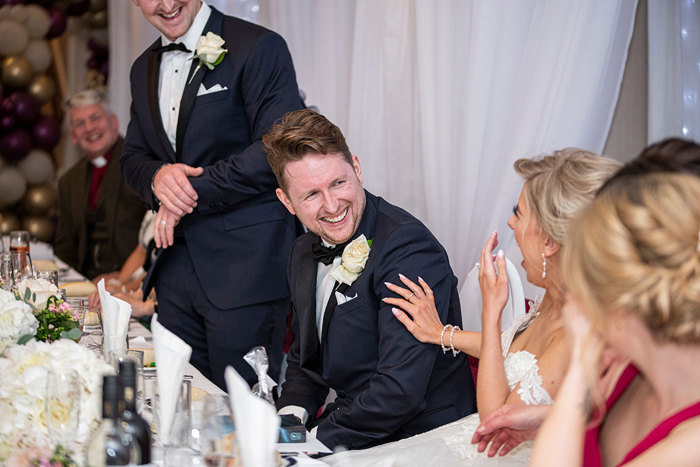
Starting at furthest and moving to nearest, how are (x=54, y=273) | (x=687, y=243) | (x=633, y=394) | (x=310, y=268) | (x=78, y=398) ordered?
(x=54, y=273)
(x=310, y=268)
(x=633, y=394)
(x=78, y=398)
(x=687, y=243)

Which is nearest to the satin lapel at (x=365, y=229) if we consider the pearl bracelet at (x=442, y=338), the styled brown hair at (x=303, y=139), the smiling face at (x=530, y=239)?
the styled brown hair at (x=303, y=139)

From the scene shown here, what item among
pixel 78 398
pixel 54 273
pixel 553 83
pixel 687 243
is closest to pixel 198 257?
pixel 54 273

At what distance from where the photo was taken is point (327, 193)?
2.35 metres

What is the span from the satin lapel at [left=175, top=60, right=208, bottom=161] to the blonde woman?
79.8 inches

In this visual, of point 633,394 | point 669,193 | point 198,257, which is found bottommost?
point 198,257

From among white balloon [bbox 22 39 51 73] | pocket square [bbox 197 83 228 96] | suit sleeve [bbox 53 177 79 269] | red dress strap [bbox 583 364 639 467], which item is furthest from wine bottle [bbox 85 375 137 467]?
white balloon [bbox 22 39 51 73]

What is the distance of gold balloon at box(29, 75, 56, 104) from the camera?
7387 mm

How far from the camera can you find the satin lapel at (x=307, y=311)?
2.45 meters

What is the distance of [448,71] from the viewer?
139 inches

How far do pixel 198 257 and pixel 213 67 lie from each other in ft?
2.31

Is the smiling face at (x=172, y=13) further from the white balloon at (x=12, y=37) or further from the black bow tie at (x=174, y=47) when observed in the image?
the white balloon at (x=12, y=37)

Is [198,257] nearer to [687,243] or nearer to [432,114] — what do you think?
[432,114]

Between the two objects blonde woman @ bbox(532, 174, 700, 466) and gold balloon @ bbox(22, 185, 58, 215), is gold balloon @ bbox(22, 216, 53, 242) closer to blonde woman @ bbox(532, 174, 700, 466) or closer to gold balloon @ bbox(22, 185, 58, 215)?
gold balloon @ bbox(22, 185, 58, 215)

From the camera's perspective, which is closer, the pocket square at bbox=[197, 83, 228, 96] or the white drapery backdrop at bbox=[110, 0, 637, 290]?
the white drapery backdrop at bbox=[110, 0, 637, 290]
